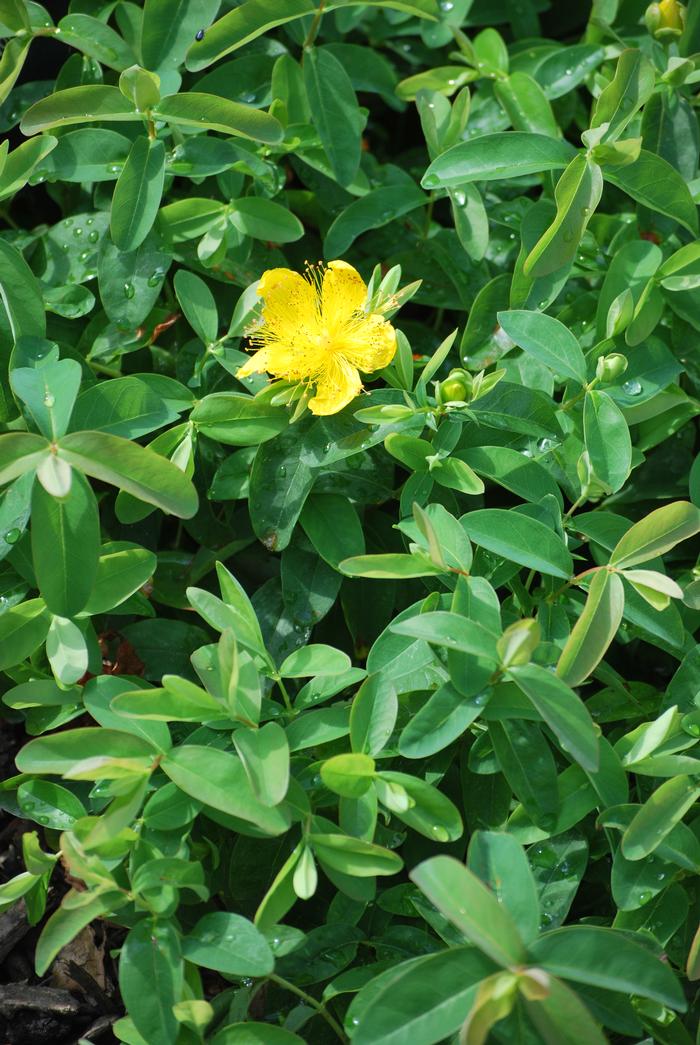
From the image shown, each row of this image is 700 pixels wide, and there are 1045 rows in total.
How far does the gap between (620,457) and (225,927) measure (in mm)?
656

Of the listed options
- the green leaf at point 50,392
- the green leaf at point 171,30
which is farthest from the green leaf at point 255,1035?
the green leaf at point 171,30

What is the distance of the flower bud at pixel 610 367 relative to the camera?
1.12 meters

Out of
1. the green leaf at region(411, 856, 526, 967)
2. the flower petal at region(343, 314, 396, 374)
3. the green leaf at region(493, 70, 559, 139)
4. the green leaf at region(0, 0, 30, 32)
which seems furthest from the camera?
the green leaf at region(493, 70, 559, 139)

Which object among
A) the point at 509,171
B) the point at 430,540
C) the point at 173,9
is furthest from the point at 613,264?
the point at 173,9

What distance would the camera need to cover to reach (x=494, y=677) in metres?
0.99

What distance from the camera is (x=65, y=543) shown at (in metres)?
1.02

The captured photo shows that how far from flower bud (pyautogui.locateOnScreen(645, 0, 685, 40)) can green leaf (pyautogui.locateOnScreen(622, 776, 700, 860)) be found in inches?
39.1

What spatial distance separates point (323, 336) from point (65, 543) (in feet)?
1.29

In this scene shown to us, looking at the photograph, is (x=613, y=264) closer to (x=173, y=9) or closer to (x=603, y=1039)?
(x=173, y=9)

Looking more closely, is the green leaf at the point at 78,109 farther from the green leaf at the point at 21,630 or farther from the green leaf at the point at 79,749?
the green leaf at the point at 79,749

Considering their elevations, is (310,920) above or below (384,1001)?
below

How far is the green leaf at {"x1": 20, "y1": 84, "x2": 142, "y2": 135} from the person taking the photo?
116 centimetres

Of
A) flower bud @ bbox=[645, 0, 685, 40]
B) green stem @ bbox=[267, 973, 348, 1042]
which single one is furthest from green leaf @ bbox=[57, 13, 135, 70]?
green stem @ bbox=[267, 973, 348, 1042]

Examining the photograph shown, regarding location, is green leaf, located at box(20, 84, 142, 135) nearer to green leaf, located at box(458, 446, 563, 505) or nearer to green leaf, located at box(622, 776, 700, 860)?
green leaf, located at box(458, 446, 563, 505)
